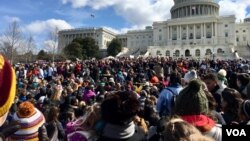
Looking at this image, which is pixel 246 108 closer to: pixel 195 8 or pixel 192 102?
pixel 192 102

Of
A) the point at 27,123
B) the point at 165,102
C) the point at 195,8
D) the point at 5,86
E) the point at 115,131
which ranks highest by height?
the point at 195,8

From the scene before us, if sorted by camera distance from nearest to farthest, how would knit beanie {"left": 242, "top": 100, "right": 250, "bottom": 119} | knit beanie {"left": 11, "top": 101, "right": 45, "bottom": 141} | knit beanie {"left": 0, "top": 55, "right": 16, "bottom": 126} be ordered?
knit beanie {"left": 0, "top": 55, "right": 16, "bottom": 126}
knit beanie {"left": 242, "top": 100, "right": 250, "bottom": 119}
knit beanie {"left": 11, "top": 101, "right": 45, "bottom": 141}

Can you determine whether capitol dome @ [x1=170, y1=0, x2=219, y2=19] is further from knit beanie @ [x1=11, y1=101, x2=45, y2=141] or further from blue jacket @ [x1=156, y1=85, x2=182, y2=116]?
knit beanie @ [x1=11, y1=101, x2=45, y2=141]

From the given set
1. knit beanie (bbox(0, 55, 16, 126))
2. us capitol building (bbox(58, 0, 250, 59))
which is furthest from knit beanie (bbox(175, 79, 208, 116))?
us capitol building (bbox(58, 0, 250, 59))

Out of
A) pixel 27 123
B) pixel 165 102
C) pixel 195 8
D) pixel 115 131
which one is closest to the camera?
pixel 115 131

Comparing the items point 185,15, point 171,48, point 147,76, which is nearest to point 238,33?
point 185,15

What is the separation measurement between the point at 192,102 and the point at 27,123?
3.29m

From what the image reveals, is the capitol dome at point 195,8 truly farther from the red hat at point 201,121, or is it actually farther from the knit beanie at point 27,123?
the red hat at point 201,121

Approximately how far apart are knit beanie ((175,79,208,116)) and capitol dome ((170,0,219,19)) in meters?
106

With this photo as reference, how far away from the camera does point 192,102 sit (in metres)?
3.88

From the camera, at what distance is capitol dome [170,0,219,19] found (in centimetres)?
10794

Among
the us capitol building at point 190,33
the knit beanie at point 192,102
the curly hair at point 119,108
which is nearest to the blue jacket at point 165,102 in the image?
the knit beanie at point 192,102

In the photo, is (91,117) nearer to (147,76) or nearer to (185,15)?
(147,76)

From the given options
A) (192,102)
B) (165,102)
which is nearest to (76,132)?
(192,102)
